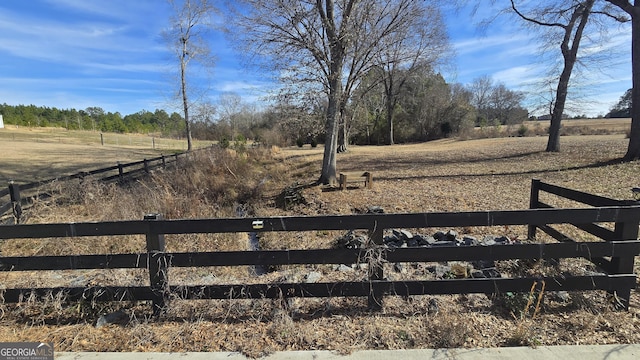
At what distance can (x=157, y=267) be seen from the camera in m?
3.60

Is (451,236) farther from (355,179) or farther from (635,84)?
(635,84)

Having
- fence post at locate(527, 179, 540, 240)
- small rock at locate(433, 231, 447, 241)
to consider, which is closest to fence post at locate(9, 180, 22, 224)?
small rock at locate(433, 231, 447, 241)

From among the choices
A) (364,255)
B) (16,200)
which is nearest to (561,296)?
(364,255)

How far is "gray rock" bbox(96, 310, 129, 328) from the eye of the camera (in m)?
3.58

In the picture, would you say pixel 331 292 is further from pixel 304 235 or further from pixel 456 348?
pixel 304 235

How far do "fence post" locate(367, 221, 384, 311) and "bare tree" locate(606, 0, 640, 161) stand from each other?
1535cm

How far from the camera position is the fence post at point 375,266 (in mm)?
3535

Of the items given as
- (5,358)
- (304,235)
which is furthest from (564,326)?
(304,235)

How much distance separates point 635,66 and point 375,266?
53.6 ft

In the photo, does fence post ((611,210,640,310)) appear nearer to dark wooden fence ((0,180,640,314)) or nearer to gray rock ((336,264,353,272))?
dark wooden fence ((0,180,640,314))

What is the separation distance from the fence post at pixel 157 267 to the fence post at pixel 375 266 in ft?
7.08

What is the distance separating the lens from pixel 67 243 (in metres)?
6.48

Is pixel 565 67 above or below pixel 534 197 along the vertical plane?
above

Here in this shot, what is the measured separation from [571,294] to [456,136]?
47537 millimetres
